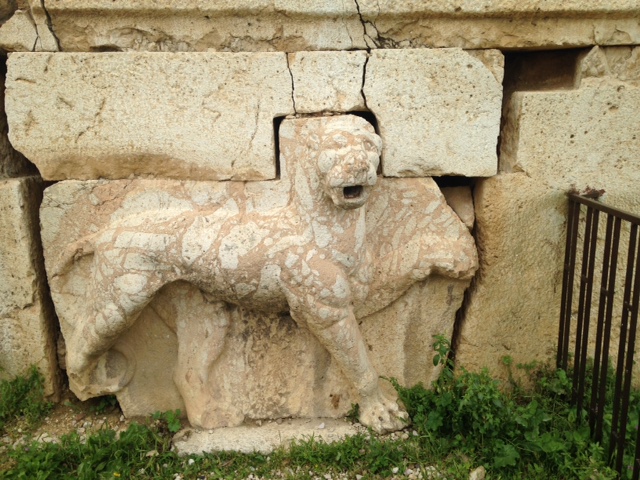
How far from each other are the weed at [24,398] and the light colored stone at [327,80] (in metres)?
2.02

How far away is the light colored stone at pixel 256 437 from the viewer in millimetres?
2584

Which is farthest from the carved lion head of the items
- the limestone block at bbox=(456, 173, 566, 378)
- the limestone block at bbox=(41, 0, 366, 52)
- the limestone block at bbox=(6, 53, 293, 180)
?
the limestone block at bbox=(456, 173, 566, 378)

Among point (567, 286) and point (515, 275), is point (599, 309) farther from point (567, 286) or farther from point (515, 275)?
point (515, 275)

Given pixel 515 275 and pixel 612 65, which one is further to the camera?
pixel 515 275

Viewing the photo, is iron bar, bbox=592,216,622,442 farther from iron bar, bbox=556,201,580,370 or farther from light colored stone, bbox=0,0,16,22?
light colored stone, bbox=0,0,16,22

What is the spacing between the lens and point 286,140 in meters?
2.46

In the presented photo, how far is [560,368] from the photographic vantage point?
283 centimetres

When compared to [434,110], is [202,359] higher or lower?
lower

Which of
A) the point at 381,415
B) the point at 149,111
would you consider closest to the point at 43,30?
the point at 149,111

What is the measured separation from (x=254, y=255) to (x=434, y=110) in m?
1.10

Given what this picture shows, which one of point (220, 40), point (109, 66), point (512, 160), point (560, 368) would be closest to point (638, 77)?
point (512, 160)

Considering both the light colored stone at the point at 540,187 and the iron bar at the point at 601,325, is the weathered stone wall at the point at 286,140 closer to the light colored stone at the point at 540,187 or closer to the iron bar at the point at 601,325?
the light colored stone at the point at 540,187

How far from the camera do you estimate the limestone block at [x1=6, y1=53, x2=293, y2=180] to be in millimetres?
2430

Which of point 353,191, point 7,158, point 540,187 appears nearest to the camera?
point 353,191
